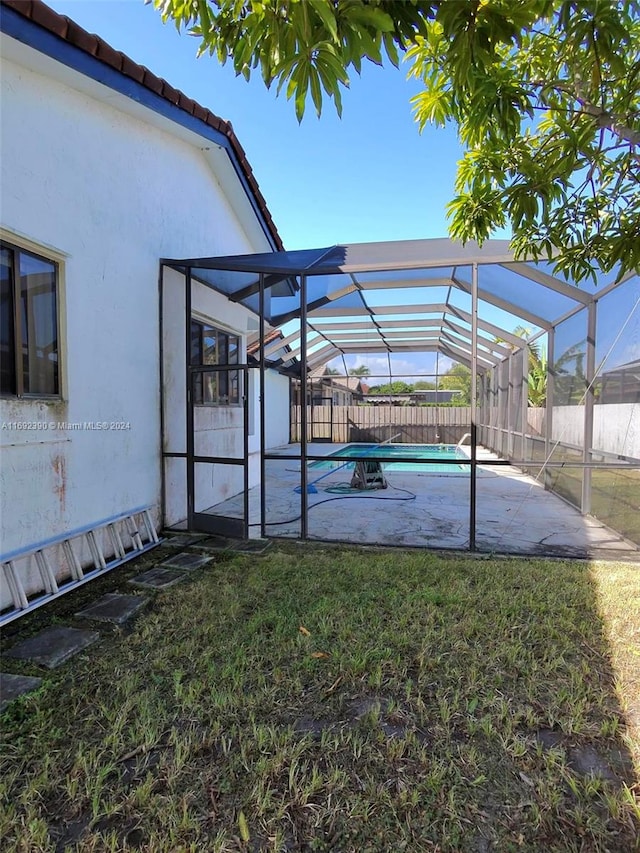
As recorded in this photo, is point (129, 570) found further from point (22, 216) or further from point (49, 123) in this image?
point (49, 123)

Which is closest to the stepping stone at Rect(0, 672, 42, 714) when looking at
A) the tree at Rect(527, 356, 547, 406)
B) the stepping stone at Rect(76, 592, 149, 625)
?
→ the stepping stone at Rect(76, 592, 149, 625)

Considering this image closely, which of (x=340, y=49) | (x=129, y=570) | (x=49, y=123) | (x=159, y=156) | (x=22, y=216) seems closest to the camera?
(x=340, y=49)

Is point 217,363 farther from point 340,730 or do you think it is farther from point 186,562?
point 340,730

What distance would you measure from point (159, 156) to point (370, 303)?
3.58m

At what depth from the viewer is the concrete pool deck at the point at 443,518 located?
477 cm

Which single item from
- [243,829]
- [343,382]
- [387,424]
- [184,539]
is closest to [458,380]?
[387,424]

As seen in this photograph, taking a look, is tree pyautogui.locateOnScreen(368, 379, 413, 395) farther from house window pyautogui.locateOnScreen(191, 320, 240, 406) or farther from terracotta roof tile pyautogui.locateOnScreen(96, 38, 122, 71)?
terracotta roof tile pyautogui.locateOnScreen(96, 38, 122, 71)

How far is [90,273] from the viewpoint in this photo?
3941mm

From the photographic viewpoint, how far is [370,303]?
7152 mm

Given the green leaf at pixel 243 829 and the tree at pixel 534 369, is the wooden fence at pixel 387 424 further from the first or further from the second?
the green leaf at pixel 243 829

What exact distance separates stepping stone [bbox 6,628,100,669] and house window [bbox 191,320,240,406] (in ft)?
9.96

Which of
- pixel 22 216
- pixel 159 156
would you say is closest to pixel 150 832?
pixel 22 216

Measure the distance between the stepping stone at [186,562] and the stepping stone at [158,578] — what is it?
4.3 inches

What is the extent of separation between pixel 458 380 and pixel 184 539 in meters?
12.5
